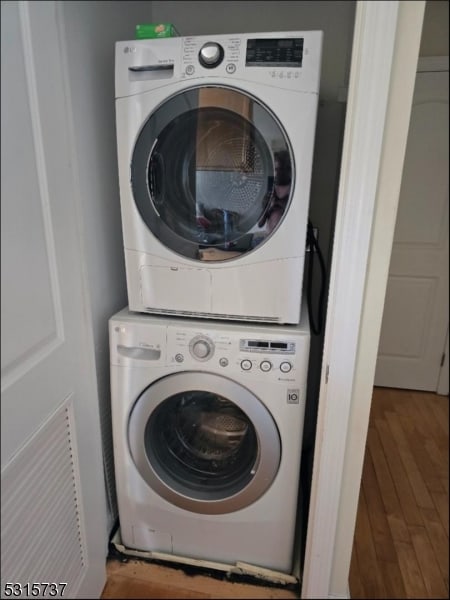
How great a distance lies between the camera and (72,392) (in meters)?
0.92

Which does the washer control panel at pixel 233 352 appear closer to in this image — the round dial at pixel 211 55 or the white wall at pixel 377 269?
the white wall at pixel 377 269

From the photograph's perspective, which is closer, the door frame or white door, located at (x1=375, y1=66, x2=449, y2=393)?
the door frame

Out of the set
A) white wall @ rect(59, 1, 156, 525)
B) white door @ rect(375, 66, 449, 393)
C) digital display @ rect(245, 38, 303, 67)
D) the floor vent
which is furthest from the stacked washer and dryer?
white door @ rect(375, 66, 449, 393)

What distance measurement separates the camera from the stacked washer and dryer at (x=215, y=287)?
93 cm

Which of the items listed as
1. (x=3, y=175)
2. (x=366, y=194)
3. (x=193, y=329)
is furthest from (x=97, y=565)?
(x=366, y=194)

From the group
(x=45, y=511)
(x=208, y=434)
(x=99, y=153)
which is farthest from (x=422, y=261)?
(x=45, y=511)

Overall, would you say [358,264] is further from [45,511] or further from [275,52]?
[45,511]

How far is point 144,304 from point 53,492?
0.54 m

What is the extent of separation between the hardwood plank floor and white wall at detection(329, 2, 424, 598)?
10cm

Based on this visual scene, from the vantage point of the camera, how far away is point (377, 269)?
0.81 m

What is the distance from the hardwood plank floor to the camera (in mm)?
1097

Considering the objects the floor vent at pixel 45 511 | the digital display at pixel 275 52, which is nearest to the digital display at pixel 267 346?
the floor vent at pixel 45 511

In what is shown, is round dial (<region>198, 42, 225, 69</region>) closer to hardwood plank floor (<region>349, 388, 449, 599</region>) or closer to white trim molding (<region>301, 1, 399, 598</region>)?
white trim molding (<region>301, 1, 399, 598</region>)

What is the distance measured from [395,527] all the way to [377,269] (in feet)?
3.20
